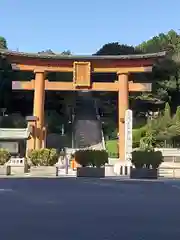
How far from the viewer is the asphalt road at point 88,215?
5984mm

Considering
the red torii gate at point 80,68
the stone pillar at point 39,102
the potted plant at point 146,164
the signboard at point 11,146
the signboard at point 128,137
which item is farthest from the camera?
the signboard at point 11,146

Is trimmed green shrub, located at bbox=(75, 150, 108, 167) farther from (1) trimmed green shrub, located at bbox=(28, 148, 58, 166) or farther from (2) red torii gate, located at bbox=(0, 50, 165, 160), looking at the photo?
(2) red torii gate, located at bbox=(0, 50, 165, 160)

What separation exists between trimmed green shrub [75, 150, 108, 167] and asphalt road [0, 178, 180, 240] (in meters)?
6.72

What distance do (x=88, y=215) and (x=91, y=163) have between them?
11.0 m

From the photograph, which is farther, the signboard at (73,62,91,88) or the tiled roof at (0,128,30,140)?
the tiled roof at (0,128,30,140)

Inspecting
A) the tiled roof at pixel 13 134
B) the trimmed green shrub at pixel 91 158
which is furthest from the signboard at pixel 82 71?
the trimmed green shrub at pixel 91 158

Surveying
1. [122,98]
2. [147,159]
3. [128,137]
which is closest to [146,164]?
[147,159]

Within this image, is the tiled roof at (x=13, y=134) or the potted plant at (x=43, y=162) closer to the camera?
the potted plant at (x=43, y=162)

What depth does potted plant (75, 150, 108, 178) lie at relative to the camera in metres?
18.4

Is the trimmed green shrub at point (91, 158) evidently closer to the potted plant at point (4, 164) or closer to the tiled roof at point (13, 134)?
the potted plant at point (4, 164)

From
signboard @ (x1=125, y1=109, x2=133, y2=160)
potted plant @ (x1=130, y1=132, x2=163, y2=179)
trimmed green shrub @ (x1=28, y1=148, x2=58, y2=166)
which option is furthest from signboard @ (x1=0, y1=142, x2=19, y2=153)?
potted plant @ (x1=130, y1=132, x2=163, y2=179)

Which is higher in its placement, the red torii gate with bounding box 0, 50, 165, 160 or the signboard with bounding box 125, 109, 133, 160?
the red torii gate with bounding box 0, 50, 165, 160

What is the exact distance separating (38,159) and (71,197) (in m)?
8.93

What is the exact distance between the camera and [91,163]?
1856 centimetres
